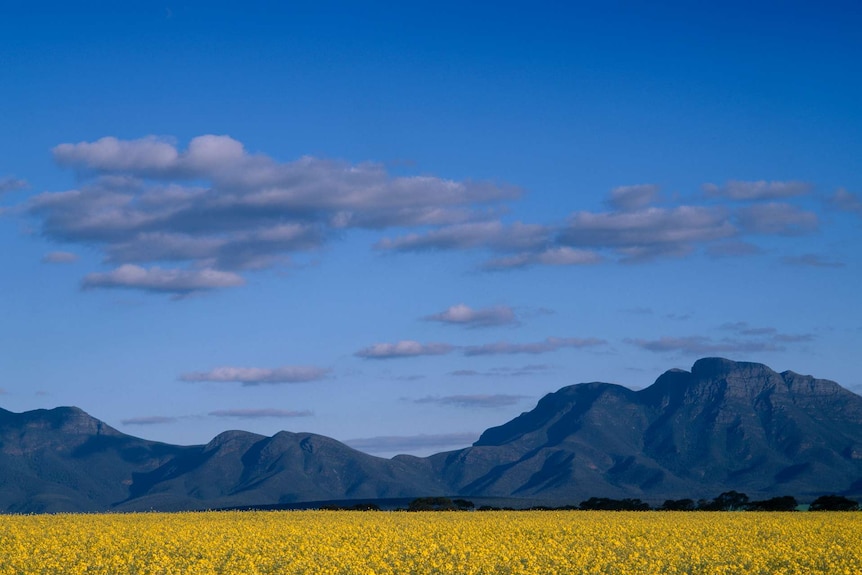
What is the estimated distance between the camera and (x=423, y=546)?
4847cm

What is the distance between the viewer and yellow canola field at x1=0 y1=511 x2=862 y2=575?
40688 millimetres

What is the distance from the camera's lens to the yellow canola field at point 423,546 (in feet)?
133

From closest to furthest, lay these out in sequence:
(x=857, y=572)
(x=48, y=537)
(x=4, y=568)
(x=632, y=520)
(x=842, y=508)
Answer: (x=857, y=572) → (x=4, y=568) → (x=48, y=537) → (x=632, y=520) → (x=842, y=508)

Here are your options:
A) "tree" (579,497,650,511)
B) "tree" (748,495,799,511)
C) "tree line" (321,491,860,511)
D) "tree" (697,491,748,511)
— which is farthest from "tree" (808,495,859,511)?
"tree" (579,497,650,511)

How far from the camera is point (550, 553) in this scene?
150 feet

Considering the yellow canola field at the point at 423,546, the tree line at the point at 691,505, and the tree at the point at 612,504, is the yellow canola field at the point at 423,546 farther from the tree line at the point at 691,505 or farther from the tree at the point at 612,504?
the tree at the point at 612,504

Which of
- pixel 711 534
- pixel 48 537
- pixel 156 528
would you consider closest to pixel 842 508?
pixel 711 534

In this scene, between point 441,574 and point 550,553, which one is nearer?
point 441,574

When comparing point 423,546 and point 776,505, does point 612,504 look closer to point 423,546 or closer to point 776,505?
point 776,505

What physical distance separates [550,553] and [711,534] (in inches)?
661

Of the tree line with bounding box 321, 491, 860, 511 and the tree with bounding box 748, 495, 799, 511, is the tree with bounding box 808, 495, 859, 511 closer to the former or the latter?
the tree line with bounding box 321, 491, 860, 511

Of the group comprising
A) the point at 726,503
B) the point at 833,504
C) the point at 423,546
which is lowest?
the point at 726,503

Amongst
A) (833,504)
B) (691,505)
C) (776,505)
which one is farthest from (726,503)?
(833,504)

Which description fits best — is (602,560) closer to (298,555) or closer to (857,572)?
(857,572)
